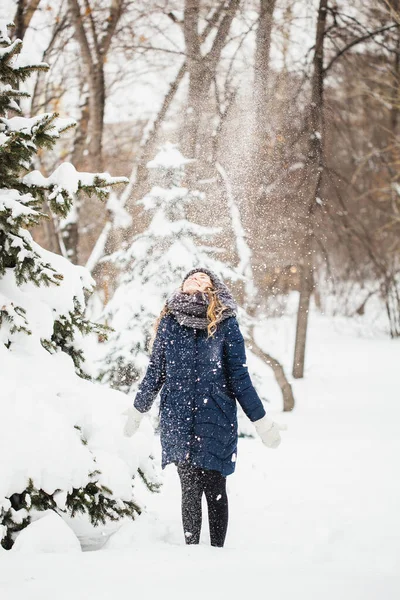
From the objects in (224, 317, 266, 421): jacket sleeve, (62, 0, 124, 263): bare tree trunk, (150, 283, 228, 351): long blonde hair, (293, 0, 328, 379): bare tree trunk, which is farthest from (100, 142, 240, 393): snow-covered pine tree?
(62, 0, 124, 263): bare tree trunk

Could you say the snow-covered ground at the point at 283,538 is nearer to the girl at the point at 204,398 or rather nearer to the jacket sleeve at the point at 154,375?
the girl at the point at 204,398

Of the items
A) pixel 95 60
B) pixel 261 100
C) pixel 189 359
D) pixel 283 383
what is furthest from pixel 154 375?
pixel 95 60

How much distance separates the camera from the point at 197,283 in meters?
3.47

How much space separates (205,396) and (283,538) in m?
1.35

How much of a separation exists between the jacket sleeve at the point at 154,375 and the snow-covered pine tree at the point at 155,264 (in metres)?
3.85

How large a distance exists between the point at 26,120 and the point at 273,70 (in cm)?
752

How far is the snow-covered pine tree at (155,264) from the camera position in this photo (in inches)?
291

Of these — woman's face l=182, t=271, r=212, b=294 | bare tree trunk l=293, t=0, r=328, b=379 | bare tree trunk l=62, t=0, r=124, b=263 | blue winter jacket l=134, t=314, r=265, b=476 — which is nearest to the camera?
blue winter jacket l=134, t=314, r=265, b=476

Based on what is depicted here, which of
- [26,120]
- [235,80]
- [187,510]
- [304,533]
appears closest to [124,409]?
[187,510]

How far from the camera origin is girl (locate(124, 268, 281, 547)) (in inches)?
129

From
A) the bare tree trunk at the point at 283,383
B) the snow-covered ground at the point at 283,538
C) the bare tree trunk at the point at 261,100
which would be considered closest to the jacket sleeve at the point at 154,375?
the snow-covered ground at the point at 283,538

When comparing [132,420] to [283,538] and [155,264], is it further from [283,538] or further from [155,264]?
[155,264]

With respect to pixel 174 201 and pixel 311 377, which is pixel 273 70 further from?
pixel 311 377

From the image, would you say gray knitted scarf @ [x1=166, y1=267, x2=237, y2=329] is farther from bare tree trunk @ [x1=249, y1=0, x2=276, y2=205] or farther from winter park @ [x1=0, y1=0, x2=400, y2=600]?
bare tree trunk @ [x1=249, y1=0, x2=276, y2=205]
